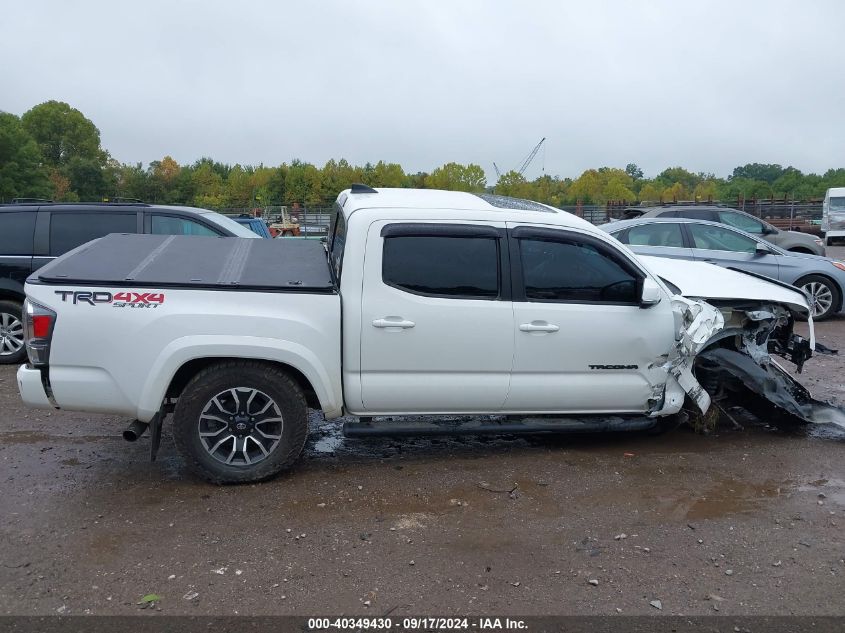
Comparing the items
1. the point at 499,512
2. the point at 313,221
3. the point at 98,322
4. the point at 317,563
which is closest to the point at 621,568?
the point at 499,512

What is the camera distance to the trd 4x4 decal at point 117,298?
14.7 ft

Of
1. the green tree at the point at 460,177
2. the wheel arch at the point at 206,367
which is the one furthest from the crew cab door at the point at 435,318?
the green tree at the point at 460,177

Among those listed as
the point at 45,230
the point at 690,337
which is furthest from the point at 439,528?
the point at 45,230

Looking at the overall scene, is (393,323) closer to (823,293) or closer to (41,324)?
(41,324)

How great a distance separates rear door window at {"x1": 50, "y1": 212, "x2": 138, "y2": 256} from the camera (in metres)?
8.19

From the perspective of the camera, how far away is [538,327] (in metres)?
4.98

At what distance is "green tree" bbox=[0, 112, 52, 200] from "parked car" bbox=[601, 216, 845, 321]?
146ft

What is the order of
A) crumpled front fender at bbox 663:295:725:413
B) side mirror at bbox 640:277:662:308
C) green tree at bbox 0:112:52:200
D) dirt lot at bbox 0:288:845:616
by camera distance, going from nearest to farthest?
dirt lot at bbox 0:288:845:616 → side mirror at bbox 640:277:662:308 → crumpled front fender at bbox 663:295:725:413 → green tree at bbox 0:112:52:200

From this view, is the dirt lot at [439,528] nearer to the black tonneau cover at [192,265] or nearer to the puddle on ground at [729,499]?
the puddle on ground at [729,499]

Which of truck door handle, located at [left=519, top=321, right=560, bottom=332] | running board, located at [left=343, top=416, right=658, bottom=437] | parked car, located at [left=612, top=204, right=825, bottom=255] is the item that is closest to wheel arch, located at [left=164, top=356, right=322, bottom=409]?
running board, located at [left=343, top=416, right=658, bottom=437]

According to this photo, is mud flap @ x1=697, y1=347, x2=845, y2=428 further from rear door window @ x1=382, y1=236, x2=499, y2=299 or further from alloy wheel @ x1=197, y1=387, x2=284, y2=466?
alloy wheel @ x1=197, y1=387, x2=284, y2=466

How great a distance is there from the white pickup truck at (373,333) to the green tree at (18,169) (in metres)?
47.0

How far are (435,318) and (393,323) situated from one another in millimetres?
282

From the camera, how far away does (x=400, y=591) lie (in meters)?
3.67
